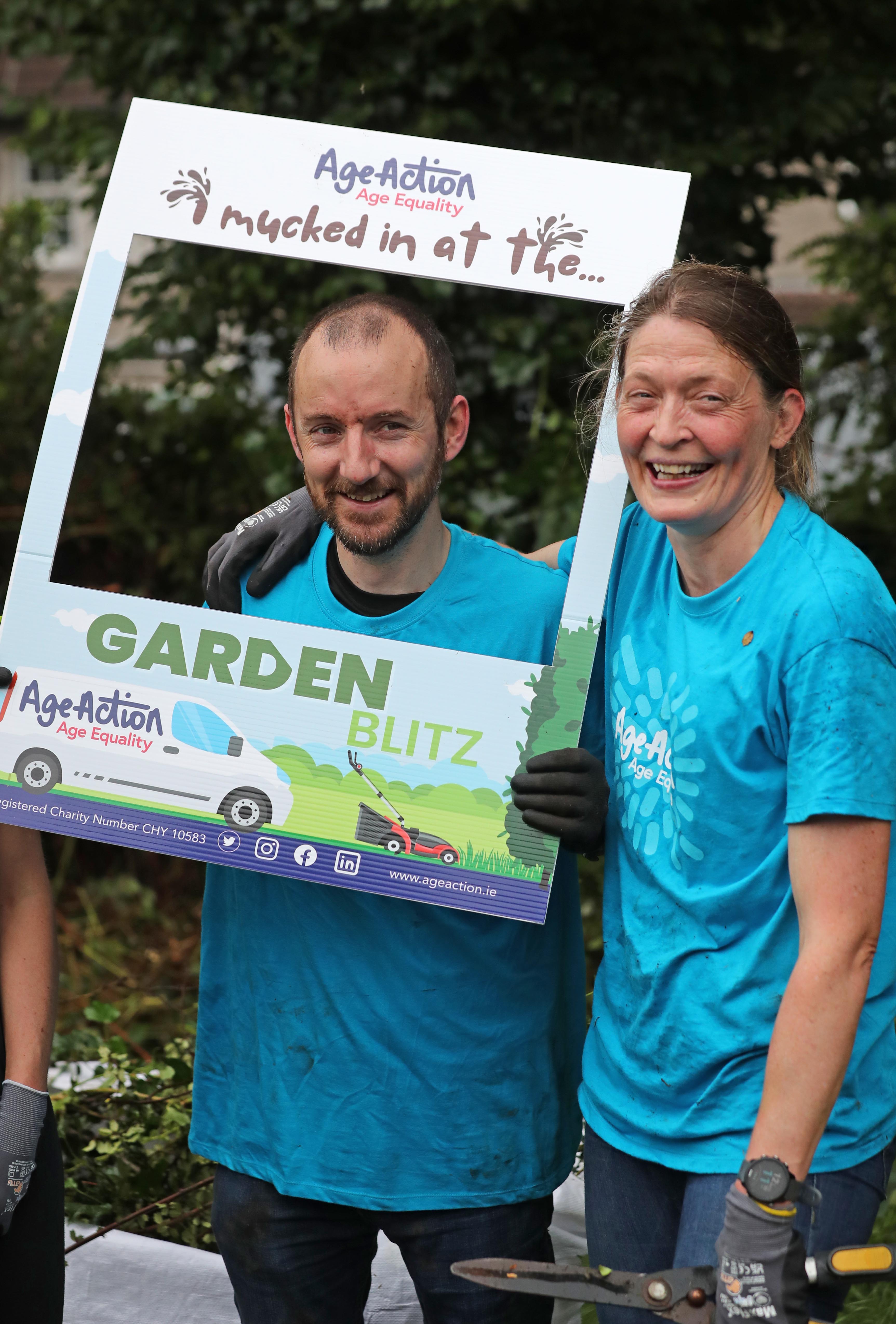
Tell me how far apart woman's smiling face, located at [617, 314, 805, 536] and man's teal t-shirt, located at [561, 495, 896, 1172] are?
0.26 ft

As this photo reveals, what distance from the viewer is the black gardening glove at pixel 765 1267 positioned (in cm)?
145

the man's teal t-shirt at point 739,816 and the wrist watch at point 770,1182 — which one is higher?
the man's teal t-shirt at point 739,816

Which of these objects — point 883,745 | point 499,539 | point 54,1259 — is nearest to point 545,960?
point 883,745

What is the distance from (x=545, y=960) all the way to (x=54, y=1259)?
2.74ft

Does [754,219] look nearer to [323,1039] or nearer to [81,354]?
[81,354]

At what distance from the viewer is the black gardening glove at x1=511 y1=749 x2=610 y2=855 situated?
1764 mm

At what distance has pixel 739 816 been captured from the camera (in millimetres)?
1601

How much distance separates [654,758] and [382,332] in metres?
0.73

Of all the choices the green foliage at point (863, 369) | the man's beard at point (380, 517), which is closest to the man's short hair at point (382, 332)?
the man's beard at point (380, 517)

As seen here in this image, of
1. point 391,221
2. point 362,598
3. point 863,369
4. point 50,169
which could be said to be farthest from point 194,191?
point 863,369

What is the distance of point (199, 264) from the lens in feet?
15.8

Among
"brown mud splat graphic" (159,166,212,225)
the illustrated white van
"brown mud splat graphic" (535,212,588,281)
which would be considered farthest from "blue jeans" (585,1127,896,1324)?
"brown mud splat graphic" (159,166,212,225)

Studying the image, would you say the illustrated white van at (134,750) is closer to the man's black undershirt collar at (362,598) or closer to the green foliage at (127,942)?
the man's black undershirt collar at (362,598)

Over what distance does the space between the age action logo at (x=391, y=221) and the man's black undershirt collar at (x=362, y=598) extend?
504mm
